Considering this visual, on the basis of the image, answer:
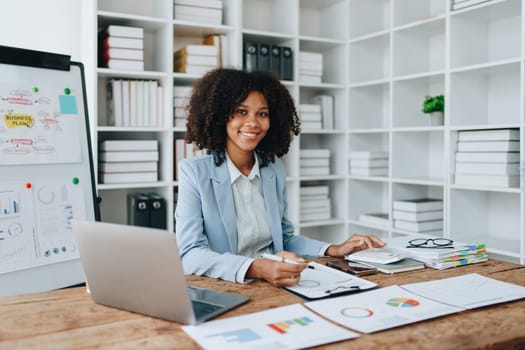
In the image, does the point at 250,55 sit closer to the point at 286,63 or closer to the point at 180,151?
the point at 286,63

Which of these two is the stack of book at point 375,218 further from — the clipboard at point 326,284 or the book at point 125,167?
the clipboard at point 326,284

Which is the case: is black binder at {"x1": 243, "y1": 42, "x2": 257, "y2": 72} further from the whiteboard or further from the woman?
the whiteboard

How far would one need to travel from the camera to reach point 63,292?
4.78 feet

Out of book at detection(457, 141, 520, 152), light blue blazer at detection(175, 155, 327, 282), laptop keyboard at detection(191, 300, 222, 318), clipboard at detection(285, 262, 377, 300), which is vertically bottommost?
laptop keyboard at detection(191, 300, 222, 318)

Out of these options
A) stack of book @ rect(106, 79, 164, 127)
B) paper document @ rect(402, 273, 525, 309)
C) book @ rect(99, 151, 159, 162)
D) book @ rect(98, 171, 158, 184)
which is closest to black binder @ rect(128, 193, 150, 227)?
book @ rect(98, 171, 158, 184)

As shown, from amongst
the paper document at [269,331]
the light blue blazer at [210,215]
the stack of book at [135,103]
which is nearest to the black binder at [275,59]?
the stack of book at [135,103]

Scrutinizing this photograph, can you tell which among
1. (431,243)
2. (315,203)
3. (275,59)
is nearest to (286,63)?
(275,59)

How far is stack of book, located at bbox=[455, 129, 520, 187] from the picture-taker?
2.90 meters

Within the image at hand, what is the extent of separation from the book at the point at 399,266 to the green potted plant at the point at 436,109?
1830 millimetres

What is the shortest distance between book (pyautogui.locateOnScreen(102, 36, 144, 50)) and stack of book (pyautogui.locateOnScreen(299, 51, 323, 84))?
1.21 metres

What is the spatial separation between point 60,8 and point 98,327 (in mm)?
2716

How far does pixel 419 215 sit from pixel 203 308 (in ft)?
7.95

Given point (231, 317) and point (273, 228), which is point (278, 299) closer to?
point (231, 317)

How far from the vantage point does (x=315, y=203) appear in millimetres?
3961
